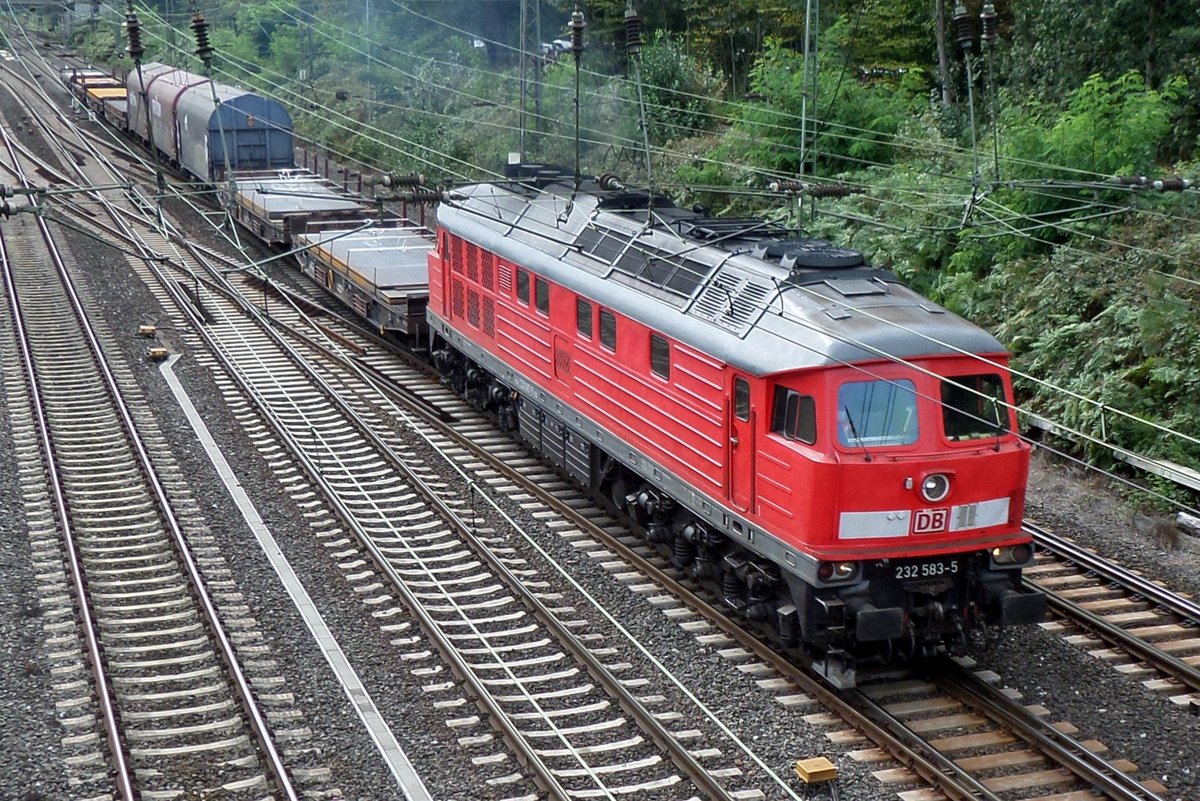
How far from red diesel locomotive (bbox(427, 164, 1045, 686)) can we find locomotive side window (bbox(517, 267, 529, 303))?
1.69 meters

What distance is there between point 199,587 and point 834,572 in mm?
6560

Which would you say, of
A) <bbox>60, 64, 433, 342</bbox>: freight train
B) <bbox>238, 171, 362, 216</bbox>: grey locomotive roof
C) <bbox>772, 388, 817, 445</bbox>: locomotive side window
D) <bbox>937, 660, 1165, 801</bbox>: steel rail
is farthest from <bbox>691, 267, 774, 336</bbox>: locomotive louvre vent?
<bbox>238, 171, 362, 216</bbox>: grey locomotive roof

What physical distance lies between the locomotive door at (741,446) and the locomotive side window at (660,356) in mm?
1405

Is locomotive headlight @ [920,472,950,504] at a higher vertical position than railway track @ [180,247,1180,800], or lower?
higher

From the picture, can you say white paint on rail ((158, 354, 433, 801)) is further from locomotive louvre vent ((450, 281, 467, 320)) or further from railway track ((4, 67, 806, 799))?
locomotive louvre vent ((450, 281, 467, 320))

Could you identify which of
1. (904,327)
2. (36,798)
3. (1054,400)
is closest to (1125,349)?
(1054,400)

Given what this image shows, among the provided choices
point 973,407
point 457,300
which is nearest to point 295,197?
point 457,300

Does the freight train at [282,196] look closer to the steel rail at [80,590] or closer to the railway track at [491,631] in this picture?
the railway track at [491,631]

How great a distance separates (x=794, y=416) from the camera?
11547 millimetres

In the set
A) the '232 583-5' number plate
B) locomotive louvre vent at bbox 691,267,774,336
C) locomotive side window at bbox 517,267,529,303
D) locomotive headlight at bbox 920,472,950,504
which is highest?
locomotive louvre vent at bbox 691,267,774,336

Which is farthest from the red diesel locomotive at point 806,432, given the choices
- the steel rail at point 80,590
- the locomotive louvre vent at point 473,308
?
the steel rail at point 80,590

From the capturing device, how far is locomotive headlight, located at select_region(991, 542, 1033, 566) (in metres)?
11.7

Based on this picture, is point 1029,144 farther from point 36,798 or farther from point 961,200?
point 36,798

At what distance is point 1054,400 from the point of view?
19.3 metres
